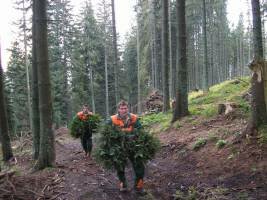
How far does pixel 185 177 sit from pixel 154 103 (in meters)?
16.5

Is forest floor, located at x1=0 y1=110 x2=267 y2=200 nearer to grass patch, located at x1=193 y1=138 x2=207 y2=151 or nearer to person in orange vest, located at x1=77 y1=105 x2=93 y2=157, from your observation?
grass patch, located at x1=193 y1=138 x2=207 y2=151

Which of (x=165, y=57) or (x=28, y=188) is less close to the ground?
(x=165, y=57)

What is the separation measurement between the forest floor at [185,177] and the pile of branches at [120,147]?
2.29 feet

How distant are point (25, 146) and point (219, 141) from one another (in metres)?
12.3

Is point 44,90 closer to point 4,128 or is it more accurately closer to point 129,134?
point 129,134

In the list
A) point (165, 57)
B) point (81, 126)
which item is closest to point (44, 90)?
point (81, 126)

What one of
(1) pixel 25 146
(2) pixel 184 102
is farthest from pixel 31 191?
(1) pixel 25 146

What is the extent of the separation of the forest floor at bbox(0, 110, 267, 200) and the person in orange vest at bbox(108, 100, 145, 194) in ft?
0.75

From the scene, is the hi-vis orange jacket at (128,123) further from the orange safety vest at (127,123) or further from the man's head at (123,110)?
the man's head at (123,110)

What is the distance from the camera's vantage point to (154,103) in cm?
2573

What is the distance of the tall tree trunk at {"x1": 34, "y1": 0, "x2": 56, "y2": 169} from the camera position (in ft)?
35.2

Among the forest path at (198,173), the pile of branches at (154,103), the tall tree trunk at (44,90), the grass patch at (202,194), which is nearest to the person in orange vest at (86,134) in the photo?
the forest path at (198,173)

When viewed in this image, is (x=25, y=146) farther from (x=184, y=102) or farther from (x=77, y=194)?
(x=77, y=194)

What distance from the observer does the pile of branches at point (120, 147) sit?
823 cm
